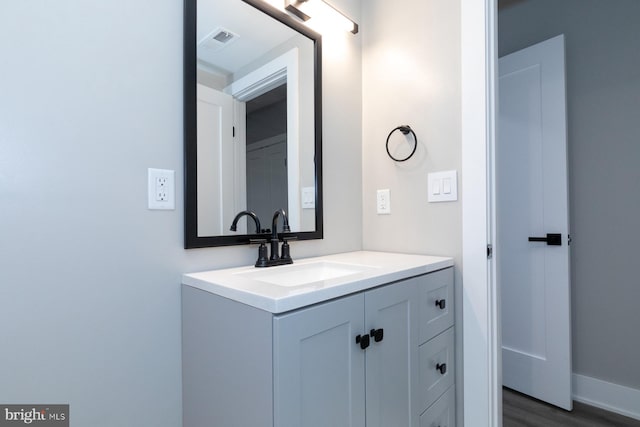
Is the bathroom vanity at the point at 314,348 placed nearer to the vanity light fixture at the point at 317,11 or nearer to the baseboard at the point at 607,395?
the vanity light fixture at the point at 317,11

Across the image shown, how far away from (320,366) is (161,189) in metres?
0.69

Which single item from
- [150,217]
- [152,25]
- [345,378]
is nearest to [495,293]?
[345,378]

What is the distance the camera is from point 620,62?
1803mm

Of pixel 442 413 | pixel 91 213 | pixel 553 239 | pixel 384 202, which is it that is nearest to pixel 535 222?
pixel 553 239

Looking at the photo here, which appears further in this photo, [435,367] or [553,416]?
[553,416]

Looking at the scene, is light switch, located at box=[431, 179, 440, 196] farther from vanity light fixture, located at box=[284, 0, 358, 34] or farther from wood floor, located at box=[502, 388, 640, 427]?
wood floor, located at box=[502, 388, 640, 427]

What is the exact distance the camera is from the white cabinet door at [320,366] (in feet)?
2.29

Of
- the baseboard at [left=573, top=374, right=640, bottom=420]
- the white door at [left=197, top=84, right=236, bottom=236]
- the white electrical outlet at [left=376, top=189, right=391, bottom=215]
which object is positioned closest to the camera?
the white door at [left=197, top=84, right=236, bottom=236]

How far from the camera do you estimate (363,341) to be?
2.88ft

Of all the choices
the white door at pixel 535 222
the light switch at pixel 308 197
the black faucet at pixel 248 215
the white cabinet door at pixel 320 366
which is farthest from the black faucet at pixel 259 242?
the white door at pixel 535 222

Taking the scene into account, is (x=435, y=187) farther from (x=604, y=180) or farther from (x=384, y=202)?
(x=604, y=180)

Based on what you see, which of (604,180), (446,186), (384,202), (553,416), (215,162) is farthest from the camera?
(604,180)

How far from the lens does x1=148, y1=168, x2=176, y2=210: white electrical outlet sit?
96 centimetres

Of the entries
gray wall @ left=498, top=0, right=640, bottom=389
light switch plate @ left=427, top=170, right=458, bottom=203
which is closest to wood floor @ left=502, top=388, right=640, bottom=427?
gray wall @ left=498, top=0, right=640, bottom=389
